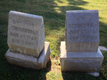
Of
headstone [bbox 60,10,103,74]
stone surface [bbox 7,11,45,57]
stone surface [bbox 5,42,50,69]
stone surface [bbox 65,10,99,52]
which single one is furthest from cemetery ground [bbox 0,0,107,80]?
stone surface [bbox 65,10,99,52]

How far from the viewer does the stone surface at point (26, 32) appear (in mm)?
2621

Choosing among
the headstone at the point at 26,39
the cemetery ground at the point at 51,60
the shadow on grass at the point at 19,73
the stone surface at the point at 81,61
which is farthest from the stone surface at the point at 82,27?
the shadow on grass at the point at 19,73

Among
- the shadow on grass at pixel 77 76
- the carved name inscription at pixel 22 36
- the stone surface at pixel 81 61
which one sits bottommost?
the shadow on grass at pixel 77 76

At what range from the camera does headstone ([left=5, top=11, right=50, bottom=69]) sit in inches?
104

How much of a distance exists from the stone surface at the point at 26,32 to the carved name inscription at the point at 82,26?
0.68m

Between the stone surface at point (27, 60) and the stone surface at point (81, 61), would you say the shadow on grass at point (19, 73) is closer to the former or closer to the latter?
the stone surface at point (27, 60)

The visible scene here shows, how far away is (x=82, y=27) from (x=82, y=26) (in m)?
0.02

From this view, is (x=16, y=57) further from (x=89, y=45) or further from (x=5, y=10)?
(x=5, y=10)

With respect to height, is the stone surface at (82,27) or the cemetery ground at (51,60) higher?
the stone surface at (82,27)

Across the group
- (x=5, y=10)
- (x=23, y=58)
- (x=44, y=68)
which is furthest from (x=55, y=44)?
(x=5, y=10)

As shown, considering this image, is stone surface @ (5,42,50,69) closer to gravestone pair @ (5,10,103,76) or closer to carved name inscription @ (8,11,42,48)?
gravestone pair @ (5,10,103,76)

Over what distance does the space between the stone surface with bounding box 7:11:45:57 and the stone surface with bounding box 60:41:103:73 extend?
2.26 ft

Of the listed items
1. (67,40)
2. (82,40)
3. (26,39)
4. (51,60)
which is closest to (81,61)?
(82,40)

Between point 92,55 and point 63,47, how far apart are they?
765 mm
